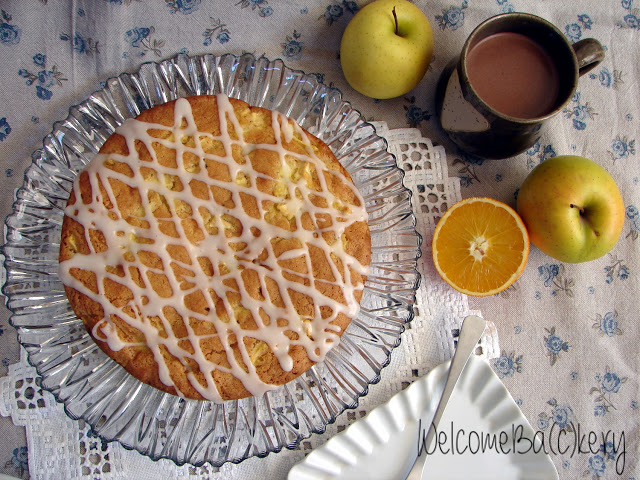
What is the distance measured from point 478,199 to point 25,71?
1.75 meters

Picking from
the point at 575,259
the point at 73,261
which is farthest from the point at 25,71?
the point at 575,259

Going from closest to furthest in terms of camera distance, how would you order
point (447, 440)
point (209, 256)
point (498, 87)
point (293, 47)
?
point (209, 256) < point (498, 87) < point (447, 440) < point (293, 47)

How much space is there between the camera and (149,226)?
1563 mm

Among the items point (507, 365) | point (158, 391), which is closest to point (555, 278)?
point (507, 365)

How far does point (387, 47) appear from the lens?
170cm

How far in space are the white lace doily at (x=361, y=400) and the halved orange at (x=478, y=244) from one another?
0.32 feet

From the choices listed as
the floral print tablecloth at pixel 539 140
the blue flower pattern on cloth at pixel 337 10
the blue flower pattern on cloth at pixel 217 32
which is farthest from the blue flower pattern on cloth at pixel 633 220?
the blue flower pattern on cloth at pixel 217 32

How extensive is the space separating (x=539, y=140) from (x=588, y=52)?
0.39 m

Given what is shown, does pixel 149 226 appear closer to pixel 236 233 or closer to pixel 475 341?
pixel 236 233

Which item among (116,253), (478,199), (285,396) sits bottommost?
(285,396)

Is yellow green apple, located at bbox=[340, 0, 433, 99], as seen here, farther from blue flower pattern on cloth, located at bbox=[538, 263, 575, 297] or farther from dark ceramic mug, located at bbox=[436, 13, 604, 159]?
blue flower pattern on cloth, located at bbox=[538, 263, 575, 297]

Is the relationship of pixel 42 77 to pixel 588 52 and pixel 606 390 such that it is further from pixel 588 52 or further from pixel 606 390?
pixel 606 390

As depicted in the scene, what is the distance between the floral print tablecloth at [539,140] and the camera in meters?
1.85

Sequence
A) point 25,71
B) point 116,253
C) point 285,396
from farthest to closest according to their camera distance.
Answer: point 25,71
point 285,396
point 116,253
